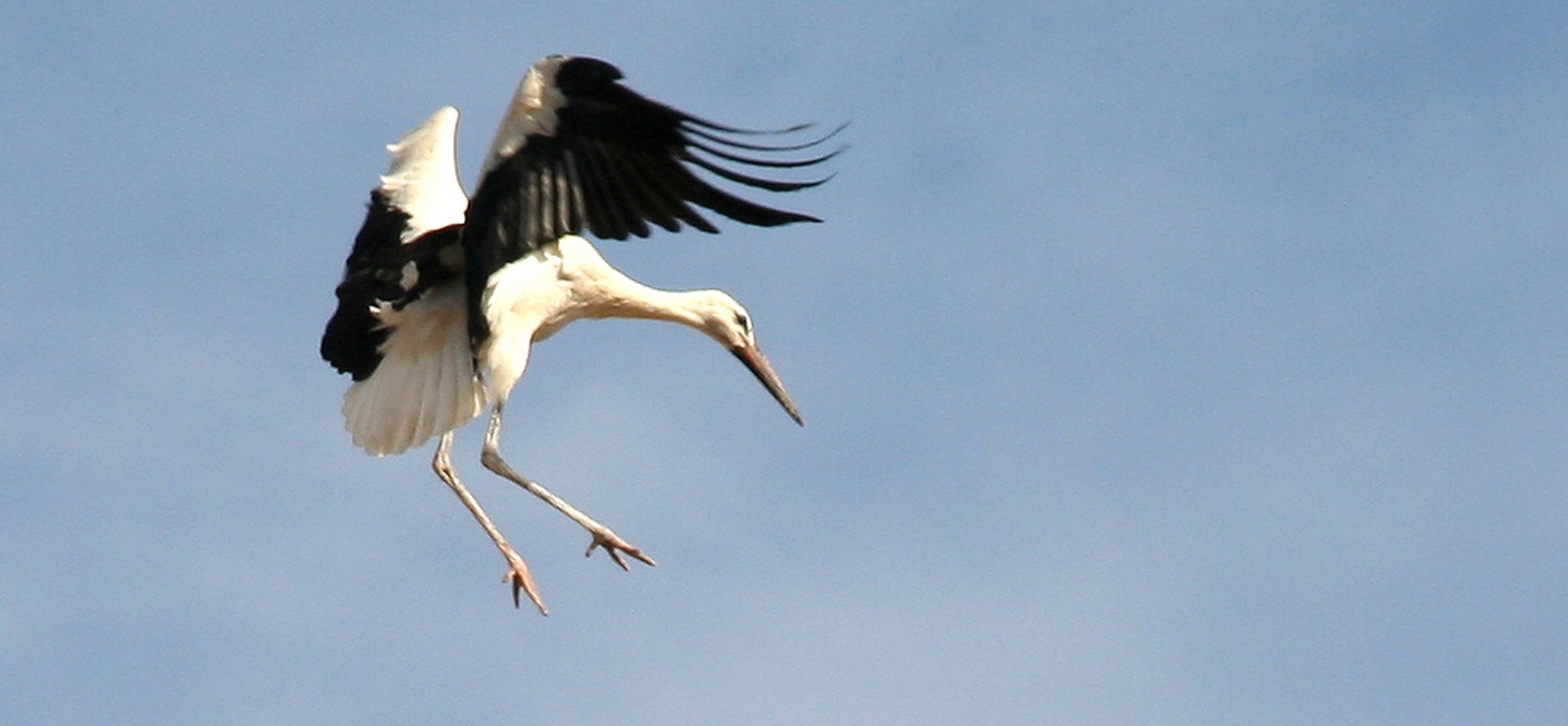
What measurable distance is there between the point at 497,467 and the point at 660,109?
170cm

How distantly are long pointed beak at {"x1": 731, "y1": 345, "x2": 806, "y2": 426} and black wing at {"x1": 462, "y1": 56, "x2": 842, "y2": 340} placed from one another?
186cm

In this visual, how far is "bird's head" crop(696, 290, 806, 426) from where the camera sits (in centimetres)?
1605

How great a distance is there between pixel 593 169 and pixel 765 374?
2264mm

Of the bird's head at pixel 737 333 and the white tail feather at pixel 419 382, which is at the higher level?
the bird's head at pixel 737 333

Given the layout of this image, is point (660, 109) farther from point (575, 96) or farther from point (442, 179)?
point (442, 179)

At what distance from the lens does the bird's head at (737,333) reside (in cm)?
1605

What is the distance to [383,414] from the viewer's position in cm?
1495

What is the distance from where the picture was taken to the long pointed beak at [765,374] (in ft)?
53.4

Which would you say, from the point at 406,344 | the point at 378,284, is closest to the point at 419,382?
the point at 406,344

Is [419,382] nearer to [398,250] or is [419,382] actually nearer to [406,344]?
[406,344]

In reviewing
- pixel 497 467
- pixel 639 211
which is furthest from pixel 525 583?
pixel 639 211

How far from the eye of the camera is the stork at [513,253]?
1419 cm

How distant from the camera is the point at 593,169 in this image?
14.3 meters

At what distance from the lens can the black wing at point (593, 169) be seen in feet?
46.2
